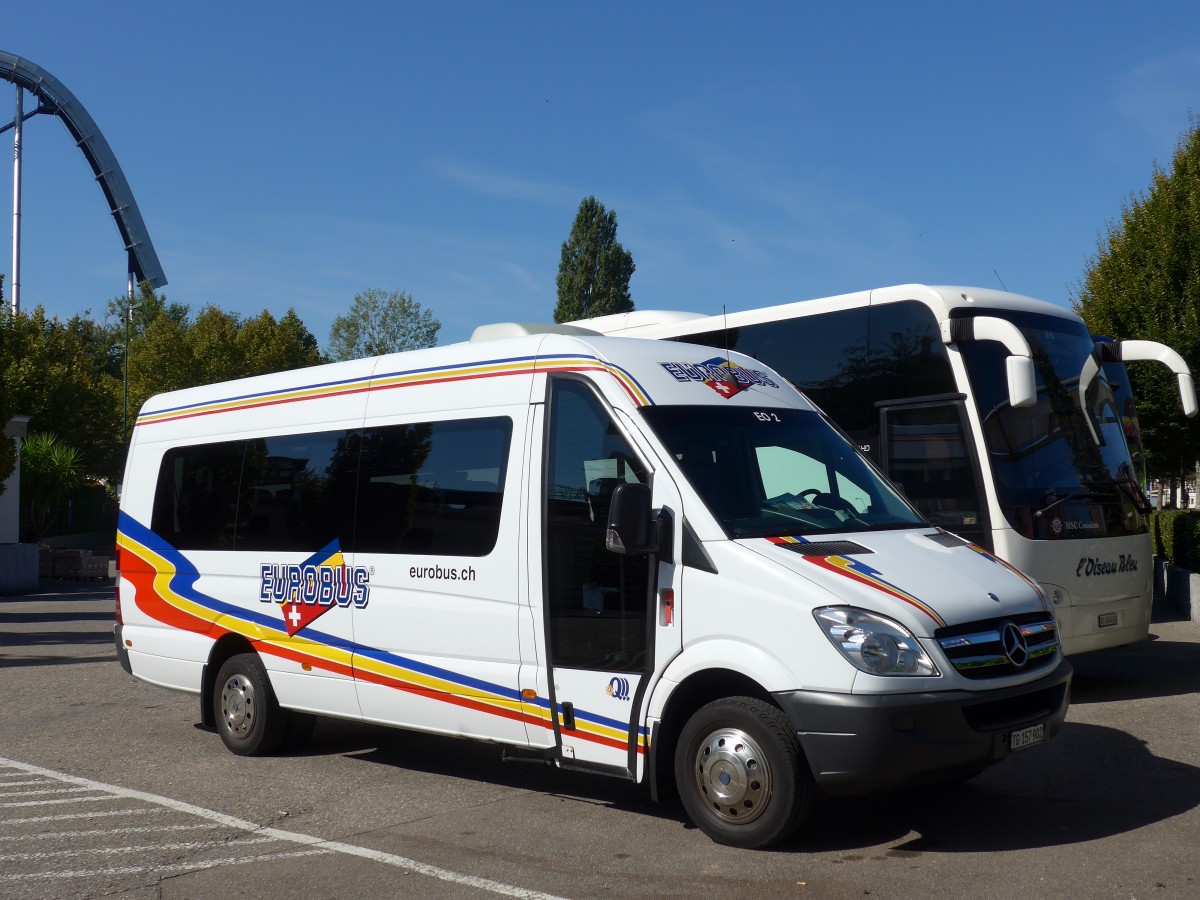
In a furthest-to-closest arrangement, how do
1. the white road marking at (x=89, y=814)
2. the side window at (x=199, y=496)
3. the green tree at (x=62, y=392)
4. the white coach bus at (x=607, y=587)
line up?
the green tree at (x=62, y=392) < the side window at (x=199, y=496) < the white road marking at (x=89, y=814) < the white coach bus at (x=607, y=587)

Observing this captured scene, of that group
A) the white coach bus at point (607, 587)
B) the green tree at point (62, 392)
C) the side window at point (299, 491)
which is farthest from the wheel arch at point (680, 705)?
the green tree at point (62, 392)

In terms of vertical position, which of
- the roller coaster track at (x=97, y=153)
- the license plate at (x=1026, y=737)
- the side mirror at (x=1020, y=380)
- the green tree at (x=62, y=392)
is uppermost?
the roller coaster track at (x=97, y=153)

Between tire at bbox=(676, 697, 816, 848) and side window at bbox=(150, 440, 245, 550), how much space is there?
453cm

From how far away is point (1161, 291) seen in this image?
85.9 feet

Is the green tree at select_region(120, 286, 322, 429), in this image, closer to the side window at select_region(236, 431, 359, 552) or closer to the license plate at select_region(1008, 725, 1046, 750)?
the side window at select_region(236, 431, 359, 552)

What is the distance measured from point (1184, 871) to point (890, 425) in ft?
20.0

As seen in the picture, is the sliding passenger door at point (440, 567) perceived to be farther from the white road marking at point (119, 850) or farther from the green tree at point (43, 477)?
the green tree at point (43, 477)

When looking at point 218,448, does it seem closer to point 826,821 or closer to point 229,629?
point 229,629

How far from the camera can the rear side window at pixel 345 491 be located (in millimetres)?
7465

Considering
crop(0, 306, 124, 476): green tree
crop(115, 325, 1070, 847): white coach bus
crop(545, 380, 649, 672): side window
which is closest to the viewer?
crop(115, 325, 1070, 847): white coach bus

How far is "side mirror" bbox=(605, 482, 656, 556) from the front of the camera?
20.5ft

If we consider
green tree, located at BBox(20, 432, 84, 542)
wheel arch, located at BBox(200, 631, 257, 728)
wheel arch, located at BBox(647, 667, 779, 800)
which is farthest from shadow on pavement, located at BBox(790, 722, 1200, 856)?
green tree, located at BBox(20, 432, 84, 542)

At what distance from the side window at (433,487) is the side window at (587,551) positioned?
1.43 ft

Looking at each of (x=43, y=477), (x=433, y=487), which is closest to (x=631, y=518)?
(x=433, y=487)
